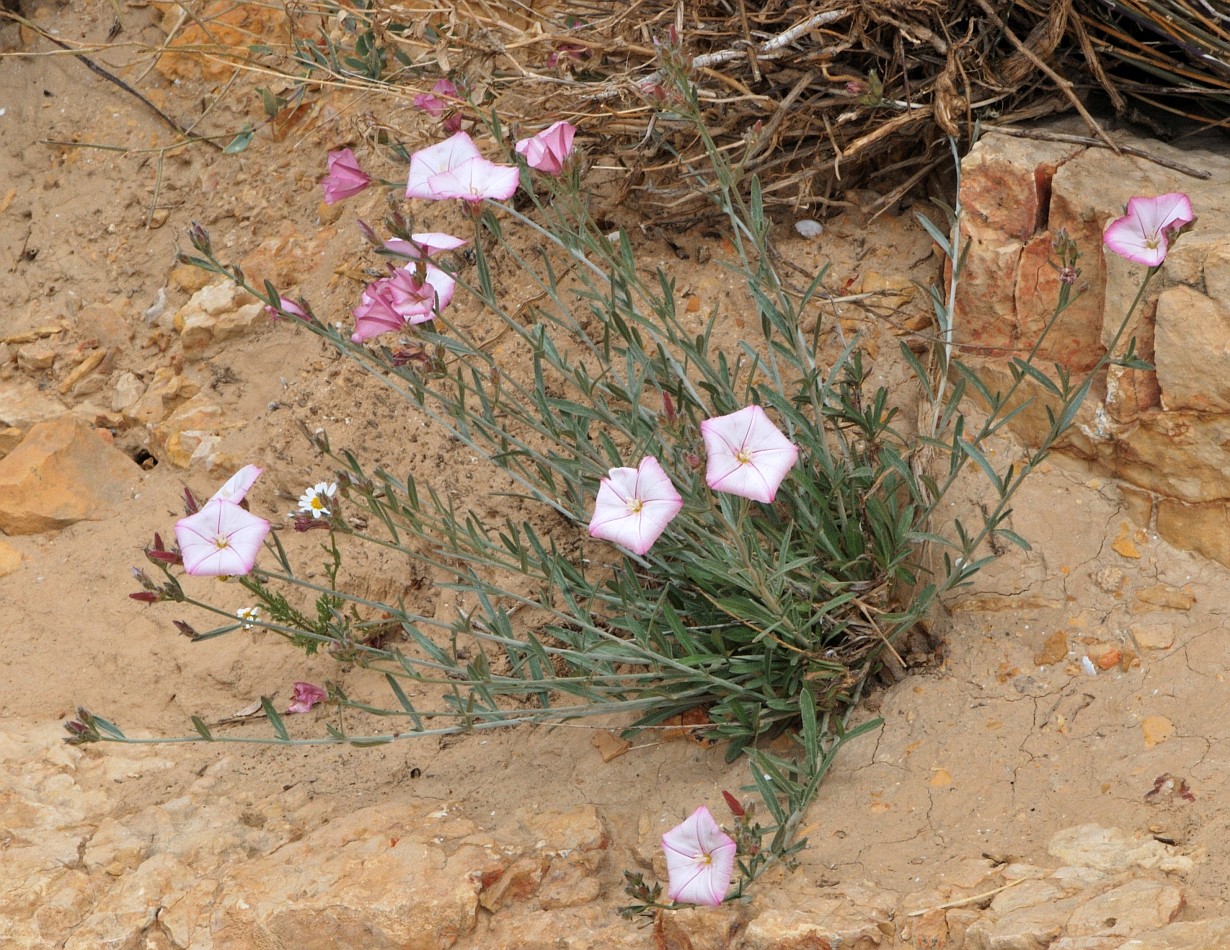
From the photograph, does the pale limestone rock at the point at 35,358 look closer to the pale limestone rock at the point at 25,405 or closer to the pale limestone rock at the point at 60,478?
the pale limestone rock at the point at 25,405

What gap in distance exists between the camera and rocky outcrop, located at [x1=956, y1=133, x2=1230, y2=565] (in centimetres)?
230

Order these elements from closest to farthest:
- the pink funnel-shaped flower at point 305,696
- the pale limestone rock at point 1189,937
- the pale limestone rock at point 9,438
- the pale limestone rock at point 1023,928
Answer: the pale limestone rock at point 1189,937, the pale limestone rock at point 1023,928, the pink funnel-shaped flower at point 305,696, the pale limestone rock at point 9,438

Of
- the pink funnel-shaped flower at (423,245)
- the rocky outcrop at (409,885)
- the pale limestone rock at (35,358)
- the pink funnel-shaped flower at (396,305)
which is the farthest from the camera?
the pale limestone rock at (35,358)

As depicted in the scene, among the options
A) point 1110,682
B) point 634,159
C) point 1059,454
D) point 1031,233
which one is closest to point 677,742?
point 1110,682

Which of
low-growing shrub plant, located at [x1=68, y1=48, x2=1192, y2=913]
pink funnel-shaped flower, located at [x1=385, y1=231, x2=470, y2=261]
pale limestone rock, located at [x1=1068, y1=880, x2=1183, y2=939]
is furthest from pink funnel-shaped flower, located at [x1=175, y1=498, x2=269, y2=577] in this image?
pale limestone rock, located at [x1=1068, y1=880, x2=1183, y2=939]

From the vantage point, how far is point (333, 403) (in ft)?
10.8

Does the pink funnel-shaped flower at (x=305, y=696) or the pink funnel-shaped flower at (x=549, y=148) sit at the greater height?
the pink funnel-shaped flower at (x=549, y=148)

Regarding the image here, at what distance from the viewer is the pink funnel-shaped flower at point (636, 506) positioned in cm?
180

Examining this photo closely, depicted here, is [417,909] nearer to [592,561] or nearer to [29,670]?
Answer: [592,561]

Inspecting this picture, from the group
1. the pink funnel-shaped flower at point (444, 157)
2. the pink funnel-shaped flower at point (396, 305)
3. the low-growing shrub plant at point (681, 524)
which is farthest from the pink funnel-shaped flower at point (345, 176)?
the pink funnel-shaped flower at point (396, 305)

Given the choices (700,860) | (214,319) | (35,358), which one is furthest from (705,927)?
(35,358)

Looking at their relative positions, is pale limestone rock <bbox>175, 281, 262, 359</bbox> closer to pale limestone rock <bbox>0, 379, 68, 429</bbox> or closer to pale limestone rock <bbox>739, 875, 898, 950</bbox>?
pale limestone rock <bbox>0, 379, 68, 429</bbox>

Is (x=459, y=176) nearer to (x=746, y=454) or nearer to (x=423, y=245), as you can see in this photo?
(x=423, y=245)

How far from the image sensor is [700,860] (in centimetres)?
188
